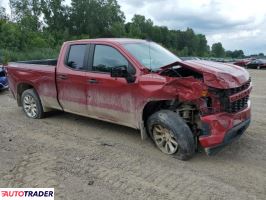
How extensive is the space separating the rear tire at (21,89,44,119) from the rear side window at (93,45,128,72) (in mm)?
2137

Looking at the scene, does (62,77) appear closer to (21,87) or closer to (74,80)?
(74,80)

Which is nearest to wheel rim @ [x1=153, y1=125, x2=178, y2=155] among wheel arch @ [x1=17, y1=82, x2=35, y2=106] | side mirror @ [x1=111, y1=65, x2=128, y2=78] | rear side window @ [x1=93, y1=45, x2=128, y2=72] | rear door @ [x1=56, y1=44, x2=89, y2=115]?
side mirror @ [x1=111, y1=65, x2=128, y2=78]

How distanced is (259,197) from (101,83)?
314 centimetres

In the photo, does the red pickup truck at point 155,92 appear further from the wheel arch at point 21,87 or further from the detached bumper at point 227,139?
the wheel arch at point 21,87

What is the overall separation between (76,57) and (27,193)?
313cm

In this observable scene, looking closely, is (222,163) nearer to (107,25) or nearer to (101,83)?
(101,83)

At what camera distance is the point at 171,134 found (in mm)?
5281

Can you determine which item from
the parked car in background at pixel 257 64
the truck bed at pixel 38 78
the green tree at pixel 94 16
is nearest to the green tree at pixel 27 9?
the green tree at pixel 94 16

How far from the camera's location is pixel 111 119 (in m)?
6.21

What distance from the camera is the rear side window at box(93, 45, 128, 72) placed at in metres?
5.90

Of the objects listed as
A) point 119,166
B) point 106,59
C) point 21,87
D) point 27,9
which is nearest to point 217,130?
point 119,166

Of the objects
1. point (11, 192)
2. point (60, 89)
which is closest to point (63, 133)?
point (60, 89)

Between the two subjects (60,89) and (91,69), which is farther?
(60,89)

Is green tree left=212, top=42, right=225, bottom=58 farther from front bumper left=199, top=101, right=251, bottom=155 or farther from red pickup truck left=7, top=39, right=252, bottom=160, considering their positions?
front bumper left=199, top=101, right=251, bottom=155
